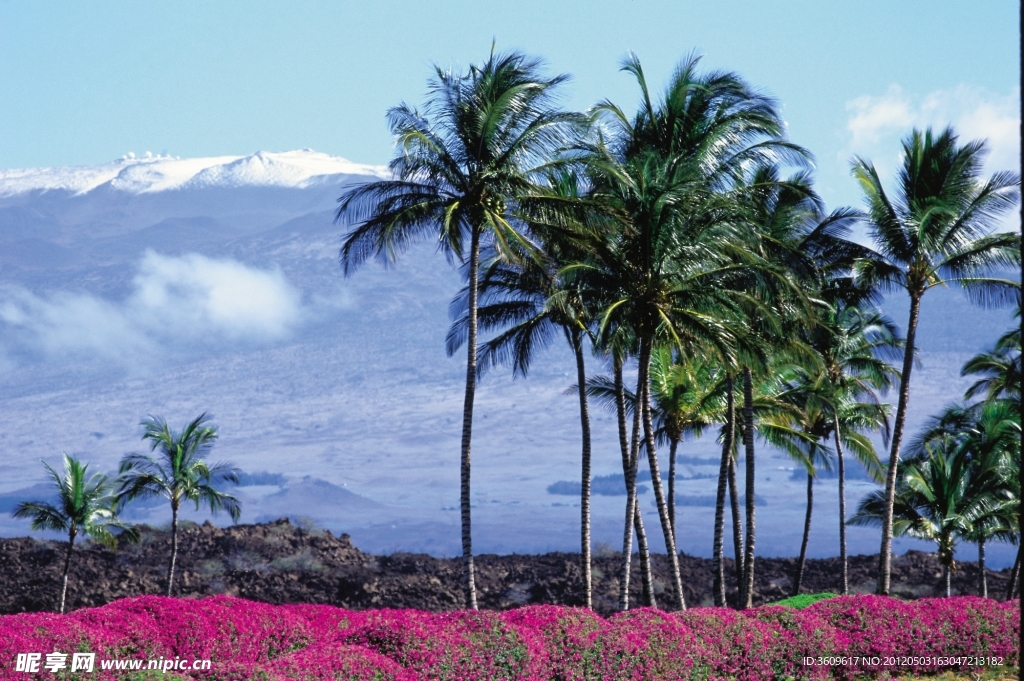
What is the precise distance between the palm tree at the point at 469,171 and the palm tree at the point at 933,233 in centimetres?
878

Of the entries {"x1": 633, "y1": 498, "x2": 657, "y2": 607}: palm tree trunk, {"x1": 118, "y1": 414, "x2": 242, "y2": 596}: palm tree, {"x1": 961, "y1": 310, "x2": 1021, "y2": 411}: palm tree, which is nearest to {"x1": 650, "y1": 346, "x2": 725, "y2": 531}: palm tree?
{"x1": 633, "y1": 498, "x2": 657, "y2": 607}: palm tree trunk

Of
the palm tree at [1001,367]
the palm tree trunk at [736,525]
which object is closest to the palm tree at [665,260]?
the palm tree trunk at [736,525]

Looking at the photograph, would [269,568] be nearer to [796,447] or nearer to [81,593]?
[81,593]

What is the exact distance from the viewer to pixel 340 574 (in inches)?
1927

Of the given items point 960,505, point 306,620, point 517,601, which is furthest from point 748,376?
point 517,601

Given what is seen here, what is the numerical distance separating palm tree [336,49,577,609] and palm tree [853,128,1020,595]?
8.78 metres

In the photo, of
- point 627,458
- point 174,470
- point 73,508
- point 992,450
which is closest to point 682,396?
point 627,458

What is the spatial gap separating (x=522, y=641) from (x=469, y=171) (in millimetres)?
13398

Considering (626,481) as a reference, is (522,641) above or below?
below

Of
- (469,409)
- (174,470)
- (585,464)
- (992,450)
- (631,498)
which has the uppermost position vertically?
(992,450)

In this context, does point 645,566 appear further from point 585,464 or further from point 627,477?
point 585,464

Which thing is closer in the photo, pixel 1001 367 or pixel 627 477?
pixel 627 477

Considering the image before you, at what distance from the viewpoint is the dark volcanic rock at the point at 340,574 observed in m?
45.8

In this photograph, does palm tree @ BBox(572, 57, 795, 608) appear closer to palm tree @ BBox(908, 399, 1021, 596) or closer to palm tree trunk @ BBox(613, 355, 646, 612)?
palm tree trunk @ BBox(613, 355, 646, 612)
